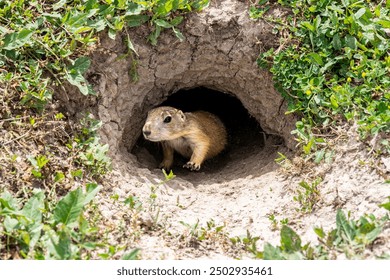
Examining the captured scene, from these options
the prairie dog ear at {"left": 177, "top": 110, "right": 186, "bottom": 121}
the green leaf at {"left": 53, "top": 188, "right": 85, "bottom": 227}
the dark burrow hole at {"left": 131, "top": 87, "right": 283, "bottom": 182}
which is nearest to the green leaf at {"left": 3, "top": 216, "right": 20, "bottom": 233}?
the green leaf at {"left": 53, "top": 188, "right": 85, "bottom": 227}

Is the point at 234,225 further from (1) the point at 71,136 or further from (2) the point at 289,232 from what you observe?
(1) the point at 71,136

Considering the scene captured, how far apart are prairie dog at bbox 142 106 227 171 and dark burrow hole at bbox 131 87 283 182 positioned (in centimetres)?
16

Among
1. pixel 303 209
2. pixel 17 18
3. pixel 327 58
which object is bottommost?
pixel 303 209

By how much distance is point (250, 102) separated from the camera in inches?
269

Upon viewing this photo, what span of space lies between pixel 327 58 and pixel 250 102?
1.61 meters

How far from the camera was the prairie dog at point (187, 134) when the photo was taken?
6520 millimetres

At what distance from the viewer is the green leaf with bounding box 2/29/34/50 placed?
4.96 metres

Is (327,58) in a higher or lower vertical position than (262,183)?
higher

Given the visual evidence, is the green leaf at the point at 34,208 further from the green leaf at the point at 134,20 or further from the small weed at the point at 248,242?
the green leaf at the point at 134,20

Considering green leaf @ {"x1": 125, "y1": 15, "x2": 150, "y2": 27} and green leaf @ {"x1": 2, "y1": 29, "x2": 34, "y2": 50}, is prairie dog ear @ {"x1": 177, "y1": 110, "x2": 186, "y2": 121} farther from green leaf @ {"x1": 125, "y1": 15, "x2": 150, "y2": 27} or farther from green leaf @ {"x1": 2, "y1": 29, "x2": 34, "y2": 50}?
green leaf @ {"x1": 2, "y1": 29, "x2": 34, "y2": 50}

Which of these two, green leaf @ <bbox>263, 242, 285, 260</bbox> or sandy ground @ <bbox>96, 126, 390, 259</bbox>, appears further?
sandy ground @ <bbox>96, 126, 390, 259</bbox>

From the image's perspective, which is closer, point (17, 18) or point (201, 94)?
point (17, 18)
